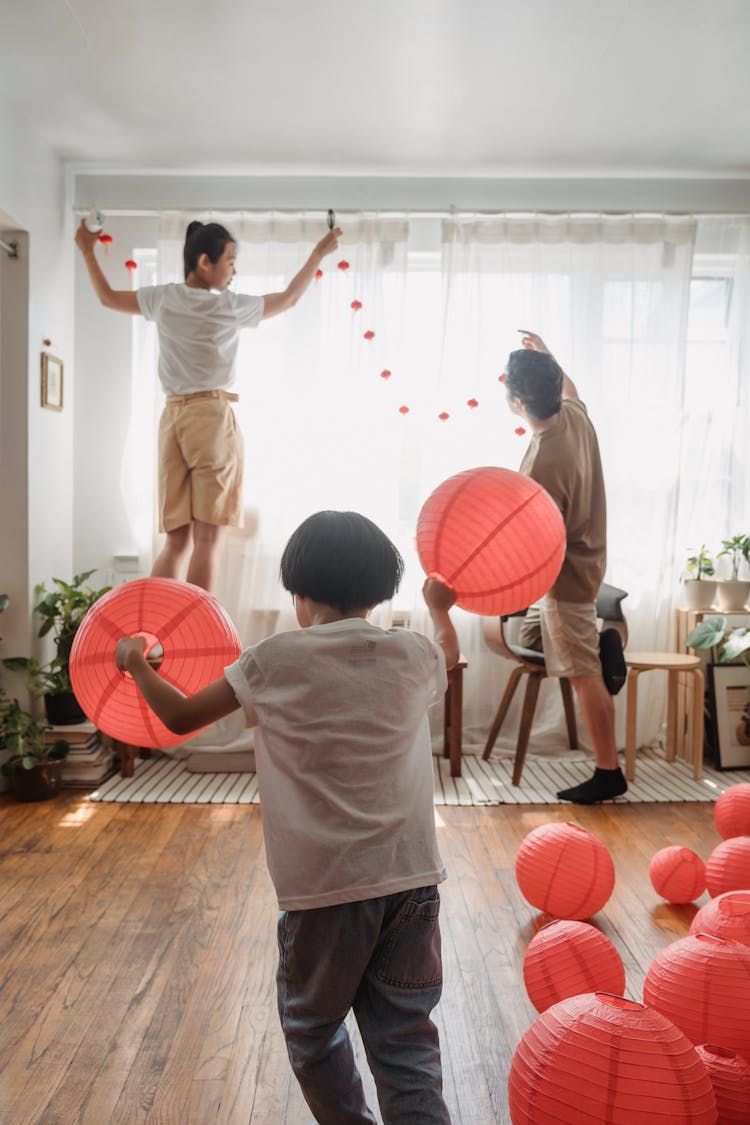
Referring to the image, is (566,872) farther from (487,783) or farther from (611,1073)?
(487,783)

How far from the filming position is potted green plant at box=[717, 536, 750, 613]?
426cm

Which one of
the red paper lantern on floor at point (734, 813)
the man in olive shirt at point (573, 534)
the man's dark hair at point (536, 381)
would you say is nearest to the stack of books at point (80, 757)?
the man in olive shirt at point (573, 534)

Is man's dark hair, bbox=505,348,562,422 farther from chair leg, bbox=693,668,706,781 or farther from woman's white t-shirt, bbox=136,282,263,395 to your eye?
chair leg, bbox=693,668,706,781

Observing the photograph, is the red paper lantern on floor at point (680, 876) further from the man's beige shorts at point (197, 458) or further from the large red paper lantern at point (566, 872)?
the man's beige shorts at point (197, 458)

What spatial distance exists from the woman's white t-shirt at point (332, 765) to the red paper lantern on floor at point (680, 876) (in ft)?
4.96

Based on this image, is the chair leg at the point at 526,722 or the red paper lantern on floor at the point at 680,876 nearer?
the red paper lantern on floor at the point at 680,876

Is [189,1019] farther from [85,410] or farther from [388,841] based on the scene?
[85,410]

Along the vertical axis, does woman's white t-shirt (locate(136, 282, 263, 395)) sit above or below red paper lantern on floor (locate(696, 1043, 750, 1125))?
above

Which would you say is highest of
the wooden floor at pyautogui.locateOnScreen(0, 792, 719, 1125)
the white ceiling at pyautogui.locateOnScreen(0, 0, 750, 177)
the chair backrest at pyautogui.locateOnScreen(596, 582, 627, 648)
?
the white ceiling at pyautogui.locateOnScreen(0, 0, 750, 177)

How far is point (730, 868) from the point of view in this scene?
2.44 m

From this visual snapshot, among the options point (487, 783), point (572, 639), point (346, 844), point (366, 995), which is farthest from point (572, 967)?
point (487, 783)

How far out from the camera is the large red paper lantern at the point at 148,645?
159cm

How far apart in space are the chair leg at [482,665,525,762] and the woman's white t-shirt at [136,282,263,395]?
1.68 meters

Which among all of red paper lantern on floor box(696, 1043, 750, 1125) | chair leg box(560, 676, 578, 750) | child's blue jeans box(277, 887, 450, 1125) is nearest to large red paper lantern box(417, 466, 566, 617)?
child's blue jeans box(277, 887, 450, 1125)
